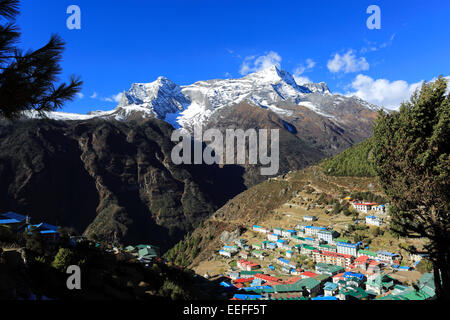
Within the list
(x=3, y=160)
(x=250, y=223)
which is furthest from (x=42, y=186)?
(x=250, y=223)

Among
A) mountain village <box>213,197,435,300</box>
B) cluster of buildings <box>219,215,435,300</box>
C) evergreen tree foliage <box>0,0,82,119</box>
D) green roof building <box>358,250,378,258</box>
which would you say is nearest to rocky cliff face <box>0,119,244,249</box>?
mountain village <box>213,197,435,300</box>

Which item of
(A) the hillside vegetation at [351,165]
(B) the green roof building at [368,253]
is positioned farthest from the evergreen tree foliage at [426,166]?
(A) the hillside vegetation at [351,165]

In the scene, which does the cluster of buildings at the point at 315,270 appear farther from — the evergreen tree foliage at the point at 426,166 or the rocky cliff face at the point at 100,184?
the rocky cliff face at the point at 100,184

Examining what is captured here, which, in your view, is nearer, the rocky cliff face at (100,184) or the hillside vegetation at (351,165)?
the hillside vegetation at (351,165)
